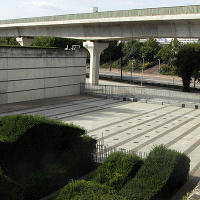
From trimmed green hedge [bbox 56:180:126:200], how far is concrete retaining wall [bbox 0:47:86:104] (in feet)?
68.2

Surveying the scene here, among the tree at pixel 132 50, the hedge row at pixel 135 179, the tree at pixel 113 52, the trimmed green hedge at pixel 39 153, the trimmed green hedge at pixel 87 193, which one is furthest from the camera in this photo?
the tree at pixel 113 52

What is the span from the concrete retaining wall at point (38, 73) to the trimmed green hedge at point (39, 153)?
17.5 metres

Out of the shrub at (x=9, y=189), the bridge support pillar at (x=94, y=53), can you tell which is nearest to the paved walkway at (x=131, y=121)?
the shrub at (x=9, y=189)

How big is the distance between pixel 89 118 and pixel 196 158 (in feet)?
33.7

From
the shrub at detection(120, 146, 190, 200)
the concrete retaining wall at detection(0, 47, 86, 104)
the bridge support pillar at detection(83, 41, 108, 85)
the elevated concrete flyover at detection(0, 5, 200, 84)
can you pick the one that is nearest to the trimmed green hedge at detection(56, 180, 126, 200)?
the shrub at detection(120, 146, 190, 200)

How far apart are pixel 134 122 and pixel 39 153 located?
13118mm

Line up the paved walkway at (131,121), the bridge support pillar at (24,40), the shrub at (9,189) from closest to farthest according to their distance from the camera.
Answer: the shrub at (9,189), the paved walkway at (131,121), the bridge support pillar at (24,40)

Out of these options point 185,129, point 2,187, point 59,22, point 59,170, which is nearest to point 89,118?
point 185,129

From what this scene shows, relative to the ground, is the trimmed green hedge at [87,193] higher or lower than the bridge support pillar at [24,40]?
lower

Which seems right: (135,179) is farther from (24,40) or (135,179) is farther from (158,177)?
(24,40)

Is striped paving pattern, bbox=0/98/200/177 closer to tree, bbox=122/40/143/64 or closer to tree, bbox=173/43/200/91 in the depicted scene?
tree, bbox=173/43/200/91

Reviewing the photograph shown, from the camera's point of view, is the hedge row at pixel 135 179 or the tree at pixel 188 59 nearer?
the hedge row at pixel 135 179

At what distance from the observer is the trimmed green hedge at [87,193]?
9.37 m

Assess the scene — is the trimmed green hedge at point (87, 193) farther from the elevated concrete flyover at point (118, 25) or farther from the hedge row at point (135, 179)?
the elevated concrete flyover at point (118, 25)
